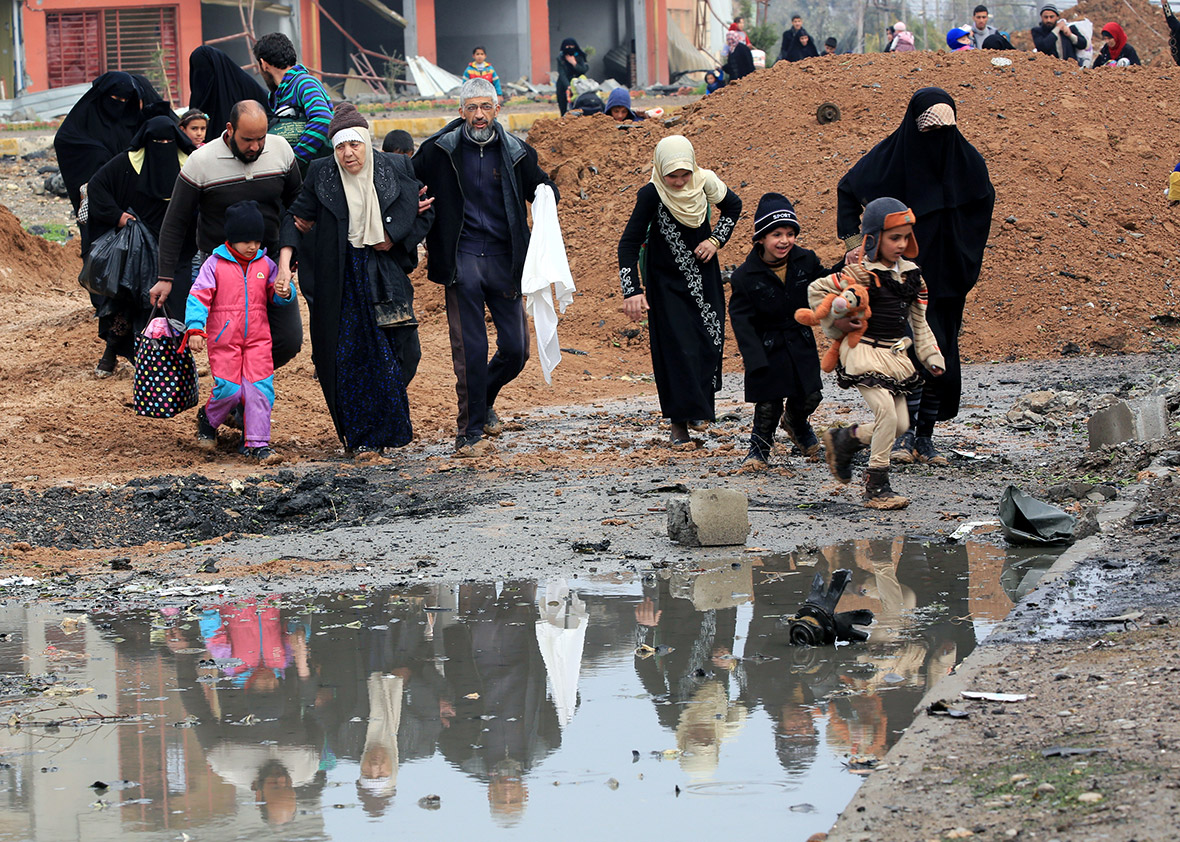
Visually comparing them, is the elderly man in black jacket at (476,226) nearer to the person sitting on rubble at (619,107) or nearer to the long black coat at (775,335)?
the long black coat at (775,335)

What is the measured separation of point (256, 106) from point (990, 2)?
4746 centimetres

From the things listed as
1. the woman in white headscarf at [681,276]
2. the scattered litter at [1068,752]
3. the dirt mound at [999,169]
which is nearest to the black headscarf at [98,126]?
the woman in white headscarf at [681,276]

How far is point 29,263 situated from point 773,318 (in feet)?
39.3

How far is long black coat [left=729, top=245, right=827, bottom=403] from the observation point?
22.7 ft

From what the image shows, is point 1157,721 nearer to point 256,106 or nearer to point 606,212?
point 256,106

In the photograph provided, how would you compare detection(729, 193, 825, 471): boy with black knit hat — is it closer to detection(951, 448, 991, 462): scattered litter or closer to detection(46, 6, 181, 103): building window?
detection(951, 448, 991, 462): scattered litter

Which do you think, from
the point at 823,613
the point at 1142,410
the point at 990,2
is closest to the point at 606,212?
the point at 1142,410

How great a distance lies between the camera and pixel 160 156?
8992 millimetres

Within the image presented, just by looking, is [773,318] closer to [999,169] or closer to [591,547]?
[591,547]

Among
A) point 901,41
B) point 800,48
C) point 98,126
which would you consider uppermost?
point 800,48

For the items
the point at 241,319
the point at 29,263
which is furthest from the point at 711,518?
the point at 29,263

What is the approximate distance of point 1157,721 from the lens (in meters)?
2.96

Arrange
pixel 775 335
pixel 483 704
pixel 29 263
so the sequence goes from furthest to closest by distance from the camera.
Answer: pixel 29 263 → pixel 775 335 → pixel 483 704

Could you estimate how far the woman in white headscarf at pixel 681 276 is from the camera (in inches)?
295
